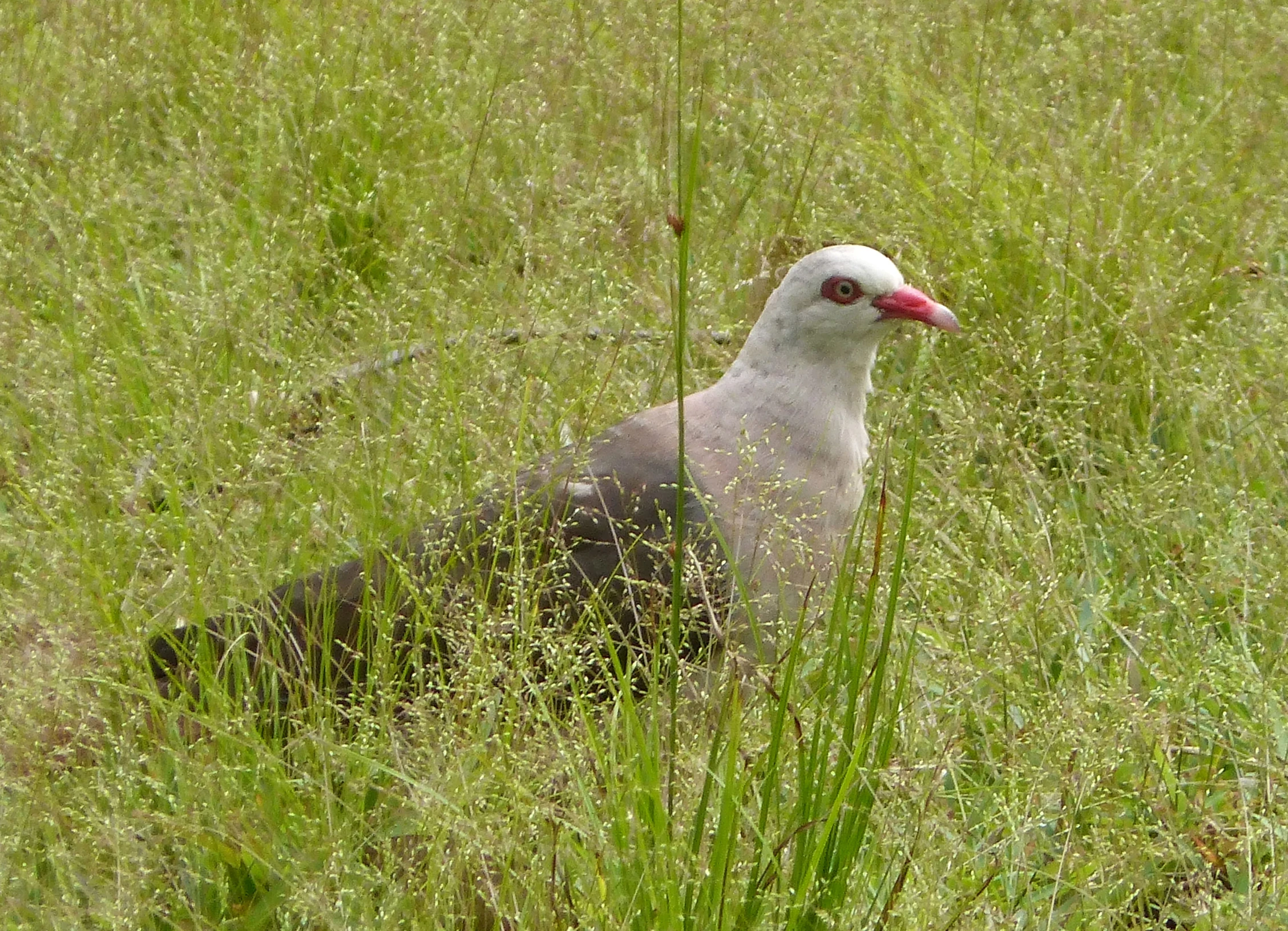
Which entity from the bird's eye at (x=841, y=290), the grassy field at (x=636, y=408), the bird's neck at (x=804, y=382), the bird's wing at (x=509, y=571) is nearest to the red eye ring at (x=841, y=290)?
the bird's eye at (x=841, y=290)

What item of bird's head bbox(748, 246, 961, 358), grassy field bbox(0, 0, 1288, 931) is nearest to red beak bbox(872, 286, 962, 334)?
bird's head bbox(748, 246, 961, 358)

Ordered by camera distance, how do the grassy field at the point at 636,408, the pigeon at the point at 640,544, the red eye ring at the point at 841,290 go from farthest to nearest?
the red eye ring at the point at 841,290 → the pigeon at the point at 640,544 → the grassy field at the point at 636,408

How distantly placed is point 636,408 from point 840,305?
20.8 inches

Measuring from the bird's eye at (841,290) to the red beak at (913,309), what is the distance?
5 cm

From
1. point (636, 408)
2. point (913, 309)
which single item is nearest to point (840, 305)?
point (913, 309)

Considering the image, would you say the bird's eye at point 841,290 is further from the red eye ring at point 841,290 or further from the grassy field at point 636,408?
the grassy field at point 636,408

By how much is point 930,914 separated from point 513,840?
52 centimetres

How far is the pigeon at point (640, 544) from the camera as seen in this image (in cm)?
246

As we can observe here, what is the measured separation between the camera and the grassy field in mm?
2211

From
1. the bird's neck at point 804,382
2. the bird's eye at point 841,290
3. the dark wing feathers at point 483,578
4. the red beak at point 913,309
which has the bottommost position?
the dark wing feathers at point 483,578

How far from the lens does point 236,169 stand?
4703 mm

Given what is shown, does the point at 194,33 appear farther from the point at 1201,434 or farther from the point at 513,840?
the point at 513,840

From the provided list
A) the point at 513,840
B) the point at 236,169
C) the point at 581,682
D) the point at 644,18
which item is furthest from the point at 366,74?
the point at 513,840

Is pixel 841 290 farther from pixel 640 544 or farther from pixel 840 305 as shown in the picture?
pixel 640 544
